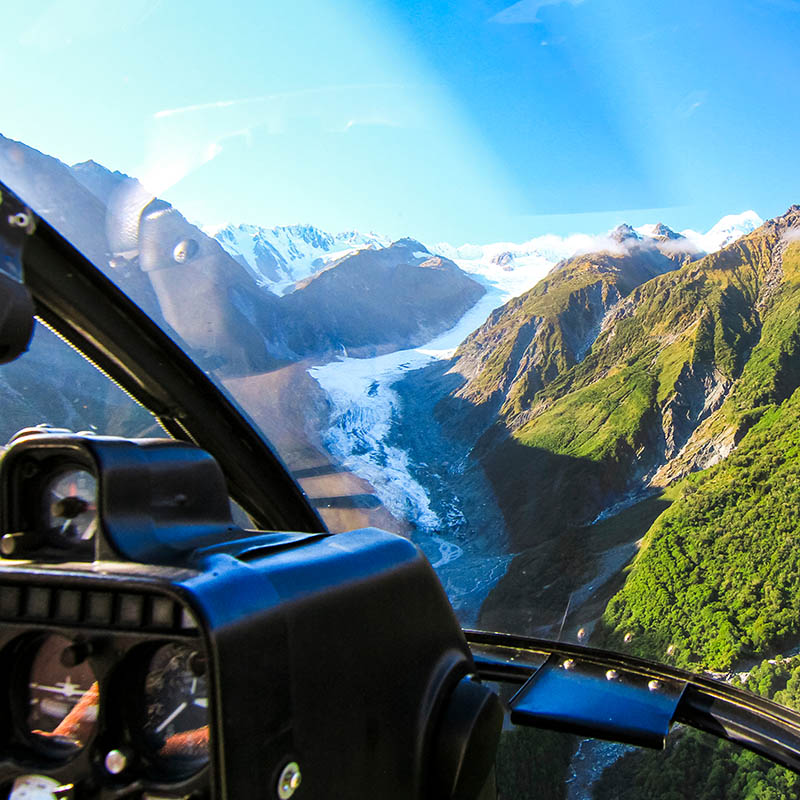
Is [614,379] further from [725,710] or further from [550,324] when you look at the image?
[725,710]

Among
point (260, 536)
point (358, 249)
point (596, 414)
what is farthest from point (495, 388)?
point (260, 536)

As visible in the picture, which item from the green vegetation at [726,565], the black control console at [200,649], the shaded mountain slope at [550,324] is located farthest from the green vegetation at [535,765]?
the shaded mountain slope at [550,324]

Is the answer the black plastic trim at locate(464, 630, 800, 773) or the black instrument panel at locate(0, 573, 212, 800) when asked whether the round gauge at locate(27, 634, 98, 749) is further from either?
the black plastic trim at locate(464, 630, 800, 773)

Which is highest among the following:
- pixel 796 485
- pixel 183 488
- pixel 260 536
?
pixel 183 488

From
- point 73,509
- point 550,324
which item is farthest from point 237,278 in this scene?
point 550,324

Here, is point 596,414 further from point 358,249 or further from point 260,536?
point 260,536

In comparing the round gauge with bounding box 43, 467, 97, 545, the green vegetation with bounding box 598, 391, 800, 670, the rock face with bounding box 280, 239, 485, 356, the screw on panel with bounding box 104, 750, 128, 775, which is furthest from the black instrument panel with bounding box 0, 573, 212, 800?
the green vegetation with bounding box 598, 391, 800, 670

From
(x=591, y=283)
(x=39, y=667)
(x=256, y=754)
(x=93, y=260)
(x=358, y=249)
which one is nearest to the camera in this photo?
(x=256, y=754)
